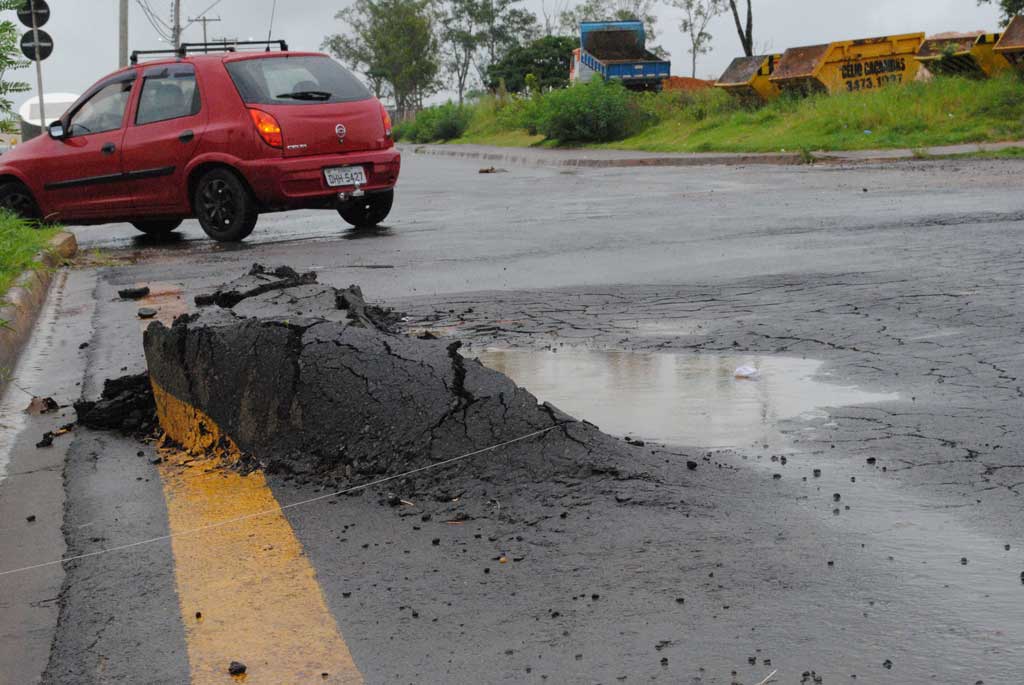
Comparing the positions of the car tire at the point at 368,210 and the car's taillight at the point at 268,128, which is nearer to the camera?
the car's taillight at the point at 268,128

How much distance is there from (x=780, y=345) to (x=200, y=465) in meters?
2.80

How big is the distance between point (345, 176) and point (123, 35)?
79.5 ft

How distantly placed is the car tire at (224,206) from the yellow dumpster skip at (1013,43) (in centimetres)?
1805

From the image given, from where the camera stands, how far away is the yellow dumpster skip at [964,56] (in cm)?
2684

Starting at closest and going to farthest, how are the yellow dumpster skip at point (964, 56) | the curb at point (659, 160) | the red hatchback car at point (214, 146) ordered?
the red hatchback car at point (214, 146)
the curb at point (659, 160)
the yellow dumpster skip at point (964, 56)

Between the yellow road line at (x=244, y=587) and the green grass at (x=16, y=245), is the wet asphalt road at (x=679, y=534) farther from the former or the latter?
the green grass at (x=16, y=245)

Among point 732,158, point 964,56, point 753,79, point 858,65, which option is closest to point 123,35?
point 753,79

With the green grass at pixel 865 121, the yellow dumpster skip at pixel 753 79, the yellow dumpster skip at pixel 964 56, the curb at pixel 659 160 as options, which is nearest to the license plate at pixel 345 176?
the curb at pixel 659 160

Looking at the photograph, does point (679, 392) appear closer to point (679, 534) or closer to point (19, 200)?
point (679, 534)

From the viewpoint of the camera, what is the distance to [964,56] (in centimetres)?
2748

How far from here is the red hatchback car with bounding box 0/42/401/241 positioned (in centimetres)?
1245

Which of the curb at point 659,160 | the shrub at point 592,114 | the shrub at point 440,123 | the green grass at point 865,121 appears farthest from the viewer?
the shrub at point 440,123

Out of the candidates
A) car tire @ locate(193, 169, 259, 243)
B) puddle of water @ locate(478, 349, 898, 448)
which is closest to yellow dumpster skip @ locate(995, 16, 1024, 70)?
car tire @ locate(193, 169, 259, 243)

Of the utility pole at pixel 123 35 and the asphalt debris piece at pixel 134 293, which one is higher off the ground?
the utility pole at pixel 123 35
